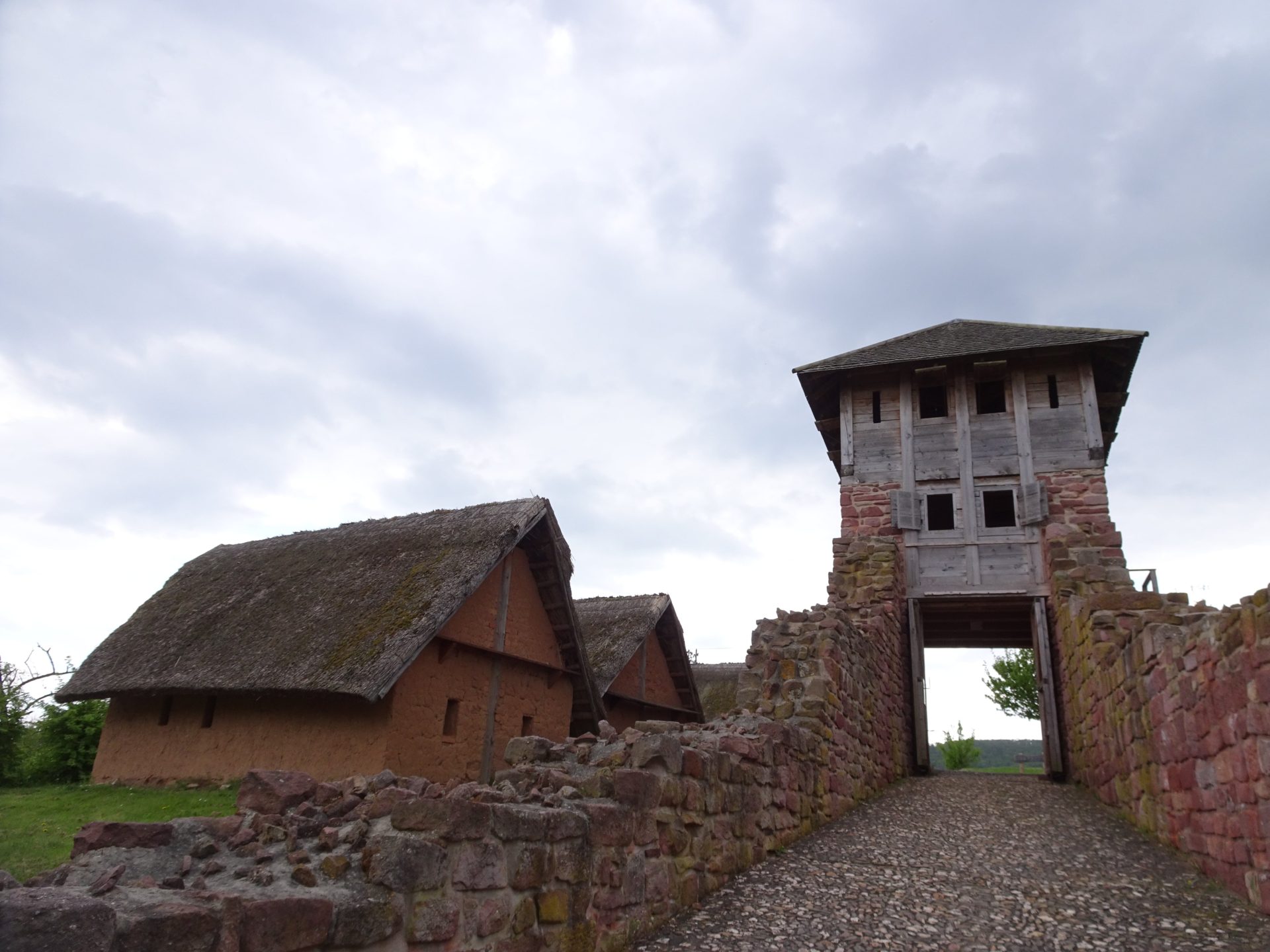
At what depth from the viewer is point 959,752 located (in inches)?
1382

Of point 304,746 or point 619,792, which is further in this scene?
point 304,746

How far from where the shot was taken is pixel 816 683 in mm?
8492

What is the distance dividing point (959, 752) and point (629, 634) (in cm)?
2392

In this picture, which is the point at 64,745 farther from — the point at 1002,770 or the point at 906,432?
the point at 1002,770

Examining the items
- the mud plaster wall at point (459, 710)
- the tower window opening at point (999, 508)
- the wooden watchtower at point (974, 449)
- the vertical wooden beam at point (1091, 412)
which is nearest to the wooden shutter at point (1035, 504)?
the wooden watchtower at point (974, 449)

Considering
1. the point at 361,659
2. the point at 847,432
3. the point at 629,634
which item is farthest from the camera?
the point at 629,634

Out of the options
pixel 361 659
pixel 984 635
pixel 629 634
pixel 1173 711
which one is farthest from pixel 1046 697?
pixel 361 659

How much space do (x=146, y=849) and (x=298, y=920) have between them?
0.82 metres

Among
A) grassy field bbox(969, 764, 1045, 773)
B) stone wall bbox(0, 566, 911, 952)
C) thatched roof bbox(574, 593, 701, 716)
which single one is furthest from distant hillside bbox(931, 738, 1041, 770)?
stone wall bbox(0, 566, 911, 952)

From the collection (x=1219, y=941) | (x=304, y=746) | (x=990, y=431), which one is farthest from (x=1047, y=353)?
(x=304, y=746)

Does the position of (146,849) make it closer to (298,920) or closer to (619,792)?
(298,920)

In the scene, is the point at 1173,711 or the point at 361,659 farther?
the point at 361,659

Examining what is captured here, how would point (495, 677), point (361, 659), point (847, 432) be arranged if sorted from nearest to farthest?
point (361, 659) → point (495, 677) → point (847, 432)

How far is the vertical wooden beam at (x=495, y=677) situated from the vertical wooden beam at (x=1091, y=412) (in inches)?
410
